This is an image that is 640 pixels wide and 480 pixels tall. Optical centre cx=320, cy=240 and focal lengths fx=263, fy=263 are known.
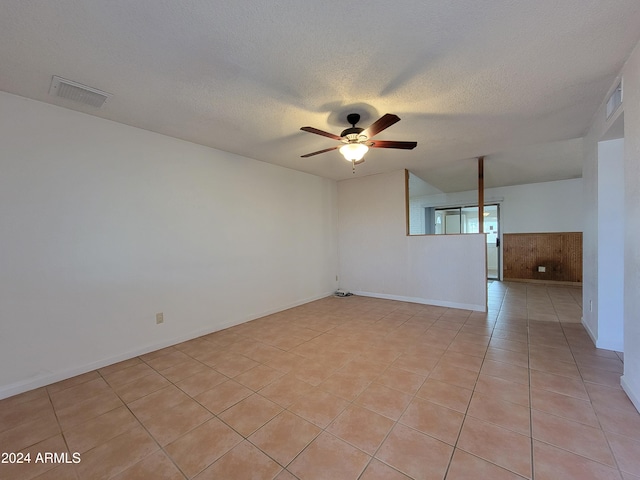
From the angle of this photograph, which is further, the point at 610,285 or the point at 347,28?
the point at 610,285

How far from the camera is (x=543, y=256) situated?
6.30m

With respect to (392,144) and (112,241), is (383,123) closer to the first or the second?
(392,144)

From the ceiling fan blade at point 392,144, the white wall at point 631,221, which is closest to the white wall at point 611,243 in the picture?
the white wall at point 631,221

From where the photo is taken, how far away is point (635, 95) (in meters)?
1.78

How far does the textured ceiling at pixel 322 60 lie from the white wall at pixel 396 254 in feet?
6.56

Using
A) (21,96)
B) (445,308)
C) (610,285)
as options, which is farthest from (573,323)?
(21,96)

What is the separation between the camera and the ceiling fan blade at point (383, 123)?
6.68ft

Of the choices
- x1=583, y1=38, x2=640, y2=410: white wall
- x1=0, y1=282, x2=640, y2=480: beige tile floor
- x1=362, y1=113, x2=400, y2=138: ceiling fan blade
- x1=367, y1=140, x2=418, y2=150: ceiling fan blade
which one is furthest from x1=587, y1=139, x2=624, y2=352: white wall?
x1=362, y1=113, x2=400, y2=138: ceiling fan blade

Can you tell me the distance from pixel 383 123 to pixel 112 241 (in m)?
2.82

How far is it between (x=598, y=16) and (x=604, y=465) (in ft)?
7.95

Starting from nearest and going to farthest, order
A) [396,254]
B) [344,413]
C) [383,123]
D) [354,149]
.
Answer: [344,413] < [383,123] < [354,149] < [396,254]

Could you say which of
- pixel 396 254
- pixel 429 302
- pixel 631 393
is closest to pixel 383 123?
pixel 631 393

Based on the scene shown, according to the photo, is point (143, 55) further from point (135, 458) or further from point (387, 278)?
point (387, 278)

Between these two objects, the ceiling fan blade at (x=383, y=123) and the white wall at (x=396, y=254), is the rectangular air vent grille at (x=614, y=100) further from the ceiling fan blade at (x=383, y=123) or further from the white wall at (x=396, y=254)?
the white wall at (x=396, y=254)
